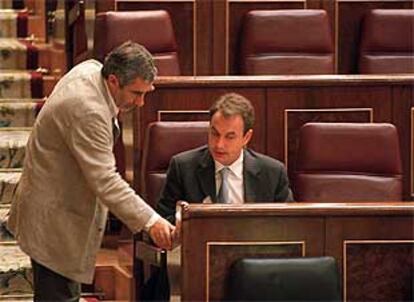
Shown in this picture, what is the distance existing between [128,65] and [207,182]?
1.30 feet

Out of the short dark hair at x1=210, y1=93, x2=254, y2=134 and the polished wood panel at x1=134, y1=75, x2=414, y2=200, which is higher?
the short dark hair at x1=210, y1=93, x2=254, y2=134

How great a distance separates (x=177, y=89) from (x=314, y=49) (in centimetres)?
91

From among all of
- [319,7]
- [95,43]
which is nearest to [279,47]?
[319,7]

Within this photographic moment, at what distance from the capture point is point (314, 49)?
12.8 feet

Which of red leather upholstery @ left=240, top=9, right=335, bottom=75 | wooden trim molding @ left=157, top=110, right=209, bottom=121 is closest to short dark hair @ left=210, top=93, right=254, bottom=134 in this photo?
wooden trim molding @ left=157, top=110, right=209, bottom=121

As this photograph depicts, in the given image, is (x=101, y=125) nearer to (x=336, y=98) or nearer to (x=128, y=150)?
(x=128, y=150)

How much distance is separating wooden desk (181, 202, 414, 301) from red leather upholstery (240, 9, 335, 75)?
165cm

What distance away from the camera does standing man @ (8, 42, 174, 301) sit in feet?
7.56

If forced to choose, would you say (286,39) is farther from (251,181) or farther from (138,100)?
(138,100)

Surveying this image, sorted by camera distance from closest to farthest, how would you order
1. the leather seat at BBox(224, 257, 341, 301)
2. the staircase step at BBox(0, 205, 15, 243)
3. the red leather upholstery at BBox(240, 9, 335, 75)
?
the leather seat at BBox(224, 257, 341, 301)
the staircase step at BBox(0, 205, 15, 243)
the red leather upholstery at BBox(240, 9, 335, 75)

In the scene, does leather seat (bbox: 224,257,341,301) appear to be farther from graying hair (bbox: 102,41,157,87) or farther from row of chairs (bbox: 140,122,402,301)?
row of chairs (bbox: 140,122,402,301)

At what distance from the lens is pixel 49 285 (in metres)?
2.37

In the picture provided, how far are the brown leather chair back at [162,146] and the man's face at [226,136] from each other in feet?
0.88

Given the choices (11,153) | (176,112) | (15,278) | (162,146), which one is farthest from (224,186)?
(11,153)
